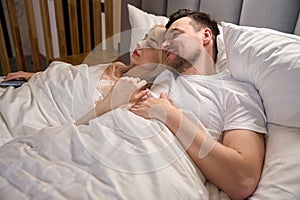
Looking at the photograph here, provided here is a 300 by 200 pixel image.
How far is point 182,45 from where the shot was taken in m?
1.14

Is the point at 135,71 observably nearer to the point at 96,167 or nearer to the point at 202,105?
the point at 202,105

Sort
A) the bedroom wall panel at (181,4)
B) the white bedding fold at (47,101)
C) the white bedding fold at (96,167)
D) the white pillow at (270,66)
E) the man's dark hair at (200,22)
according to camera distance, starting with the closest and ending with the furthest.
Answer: the white bedding fold at (96,167) → the white pillow at (270,66) → the white bedding fold at (47,101) → the man's dark hair at (200,22) → the bedroom wall panel at (181,4)

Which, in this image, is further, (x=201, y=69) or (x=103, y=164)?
(x=201, y=69)

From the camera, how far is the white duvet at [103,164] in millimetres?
728

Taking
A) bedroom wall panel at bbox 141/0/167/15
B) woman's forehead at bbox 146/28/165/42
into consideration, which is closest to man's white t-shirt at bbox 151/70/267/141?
woman's forehead at bbox 146/28/165/42

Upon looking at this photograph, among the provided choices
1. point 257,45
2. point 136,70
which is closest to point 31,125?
point 136,70

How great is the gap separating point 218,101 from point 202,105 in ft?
0.20

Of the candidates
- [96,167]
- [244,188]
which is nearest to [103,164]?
[96,167]

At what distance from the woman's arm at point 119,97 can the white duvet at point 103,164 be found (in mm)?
173

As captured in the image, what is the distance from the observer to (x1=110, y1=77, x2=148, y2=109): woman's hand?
1.12m

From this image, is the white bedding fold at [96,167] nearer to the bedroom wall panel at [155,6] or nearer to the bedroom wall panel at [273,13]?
the bedroom wall panel at [273,13]

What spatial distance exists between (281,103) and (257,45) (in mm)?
228

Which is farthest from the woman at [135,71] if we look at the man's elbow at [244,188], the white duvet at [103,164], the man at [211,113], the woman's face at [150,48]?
the man's elbow at [244,188]

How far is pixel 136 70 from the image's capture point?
1361 mm
